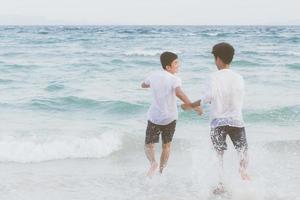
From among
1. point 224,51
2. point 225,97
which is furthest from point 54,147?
point 224,51

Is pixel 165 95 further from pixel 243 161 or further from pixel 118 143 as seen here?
pixel 118 143

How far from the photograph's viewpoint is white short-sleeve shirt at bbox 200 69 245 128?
5227mm

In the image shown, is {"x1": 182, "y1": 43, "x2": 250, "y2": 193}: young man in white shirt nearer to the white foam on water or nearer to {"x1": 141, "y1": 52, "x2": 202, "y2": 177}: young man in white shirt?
{"x1": 141, "y1": 52, "x2": 202, "y2": 177}: young man in white shirt

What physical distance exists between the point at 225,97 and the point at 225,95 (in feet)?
0.07

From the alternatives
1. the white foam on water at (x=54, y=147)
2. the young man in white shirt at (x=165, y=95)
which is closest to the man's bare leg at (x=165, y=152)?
the young man in white shirt at (x=165, y=95)

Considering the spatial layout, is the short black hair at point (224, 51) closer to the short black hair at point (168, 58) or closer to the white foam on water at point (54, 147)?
the short black hair at point (168, 58)

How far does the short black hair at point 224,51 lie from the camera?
5203 mm

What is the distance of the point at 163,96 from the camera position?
573cm

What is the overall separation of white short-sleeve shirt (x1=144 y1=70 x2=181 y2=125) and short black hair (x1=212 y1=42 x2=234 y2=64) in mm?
678

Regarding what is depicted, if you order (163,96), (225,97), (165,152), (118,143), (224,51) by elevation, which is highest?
(224,51)

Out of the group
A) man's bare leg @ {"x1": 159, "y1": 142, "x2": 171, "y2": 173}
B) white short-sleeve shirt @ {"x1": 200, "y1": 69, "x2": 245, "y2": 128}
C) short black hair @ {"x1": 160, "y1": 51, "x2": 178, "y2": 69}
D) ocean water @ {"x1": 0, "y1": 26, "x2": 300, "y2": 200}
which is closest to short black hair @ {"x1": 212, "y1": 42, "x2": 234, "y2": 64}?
white short-sleeve shirt @ {"x1": 200, "y1": 69, "x2": 245, "y2": 128}

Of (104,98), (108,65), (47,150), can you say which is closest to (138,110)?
(104,98)

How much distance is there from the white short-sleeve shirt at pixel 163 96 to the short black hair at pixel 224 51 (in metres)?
0.68

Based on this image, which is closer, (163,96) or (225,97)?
(225,97)
